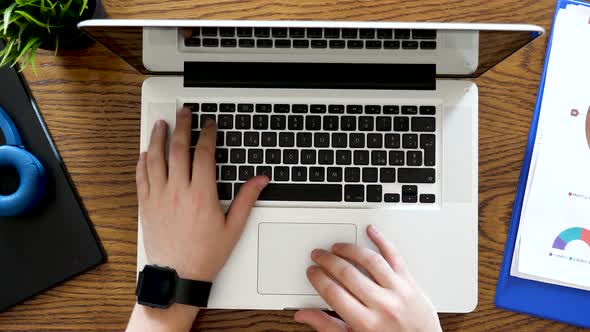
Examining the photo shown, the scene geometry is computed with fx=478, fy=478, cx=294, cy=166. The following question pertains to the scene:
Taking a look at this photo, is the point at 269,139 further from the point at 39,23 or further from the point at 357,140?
the point at 39,23

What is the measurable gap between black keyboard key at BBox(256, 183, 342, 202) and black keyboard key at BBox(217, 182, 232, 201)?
0.05 meters

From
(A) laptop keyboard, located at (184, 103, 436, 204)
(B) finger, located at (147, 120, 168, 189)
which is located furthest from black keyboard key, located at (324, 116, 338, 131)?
(B) finger, located at (147, 120, 168, 189)

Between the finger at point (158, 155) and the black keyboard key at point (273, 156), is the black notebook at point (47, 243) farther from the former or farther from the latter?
the black keyboard key at point (273, 156)

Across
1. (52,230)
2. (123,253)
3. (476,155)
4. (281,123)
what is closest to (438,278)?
(476,155)

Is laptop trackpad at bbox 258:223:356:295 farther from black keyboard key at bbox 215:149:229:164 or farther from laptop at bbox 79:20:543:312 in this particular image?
black keyboard key at bbox 215:149:229:164

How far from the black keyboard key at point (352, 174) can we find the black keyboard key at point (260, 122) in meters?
0.13

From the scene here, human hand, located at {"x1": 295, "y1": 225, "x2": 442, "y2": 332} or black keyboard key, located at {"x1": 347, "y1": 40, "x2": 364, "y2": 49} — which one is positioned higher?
black keyboard key, located at {"x1": 347, "y1": 40, "x2": 364, "y2": 49}

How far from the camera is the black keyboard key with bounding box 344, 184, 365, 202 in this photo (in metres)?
0.69

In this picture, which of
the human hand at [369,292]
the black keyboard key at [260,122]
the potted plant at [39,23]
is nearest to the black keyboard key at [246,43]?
the black keyboard key at [260,122]

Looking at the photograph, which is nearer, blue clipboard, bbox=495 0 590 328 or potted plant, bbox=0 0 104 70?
potted plant, bbox=0 0 104 70

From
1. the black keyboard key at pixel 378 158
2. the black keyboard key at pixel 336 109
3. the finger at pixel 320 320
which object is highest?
the black keyboard key at pixel 336 109

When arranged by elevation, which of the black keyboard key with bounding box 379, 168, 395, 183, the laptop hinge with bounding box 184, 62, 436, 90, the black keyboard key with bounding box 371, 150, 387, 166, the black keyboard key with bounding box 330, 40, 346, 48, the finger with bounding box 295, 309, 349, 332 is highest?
the black keyboard key with bounding box 330, 40, 346, 48

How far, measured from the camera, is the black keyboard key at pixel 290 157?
69 centimetres

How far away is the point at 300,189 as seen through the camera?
69 cm
